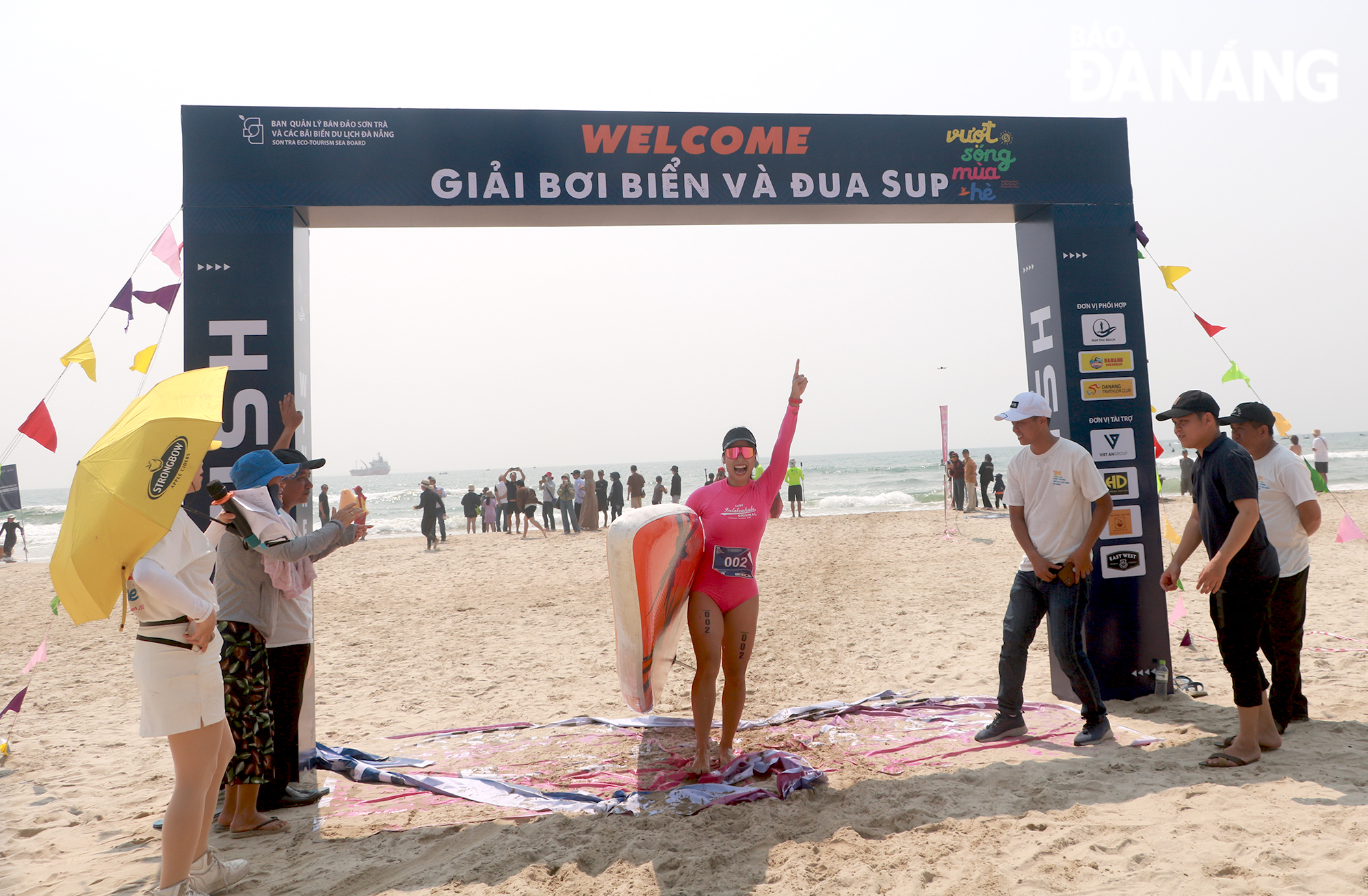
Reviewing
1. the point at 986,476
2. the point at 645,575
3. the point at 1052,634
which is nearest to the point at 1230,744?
the point at 1052,634

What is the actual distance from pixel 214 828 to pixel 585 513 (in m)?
16.2

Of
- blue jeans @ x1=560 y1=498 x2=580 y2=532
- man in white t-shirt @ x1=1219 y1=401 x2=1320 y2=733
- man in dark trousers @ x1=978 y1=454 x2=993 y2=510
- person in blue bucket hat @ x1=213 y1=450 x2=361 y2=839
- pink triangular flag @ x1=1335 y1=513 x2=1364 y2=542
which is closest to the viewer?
person in blue bucket hat @ x1=213 y1=450 x2=361 y2=839

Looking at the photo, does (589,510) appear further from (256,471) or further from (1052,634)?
(256,471)

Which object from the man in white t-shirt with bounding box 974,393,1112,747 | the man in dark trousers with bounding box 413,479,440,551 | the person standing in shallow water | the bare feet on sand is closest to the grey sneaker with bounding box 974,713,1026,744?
the man in white t-shirt with bounding box 974,393,1112,747

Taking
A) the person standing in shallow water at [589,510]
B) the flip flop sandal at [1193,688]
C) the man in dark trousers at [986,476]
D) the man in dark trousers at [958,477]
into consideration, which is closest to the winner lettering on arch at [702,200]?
the flip flop sandal at [1193,688]

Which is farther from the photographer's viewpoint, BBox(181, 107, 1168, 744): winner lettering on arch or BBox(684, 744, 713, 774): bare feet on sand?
BBox(181, 107, 1168, 744): winner lettering on arch

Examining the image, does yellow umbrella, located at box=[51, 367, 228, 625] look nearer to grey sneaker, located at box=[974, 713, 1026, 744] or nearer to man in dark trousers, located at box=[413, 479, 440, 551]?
grey sneaker, located at box=[974, 713, 1026, 744]

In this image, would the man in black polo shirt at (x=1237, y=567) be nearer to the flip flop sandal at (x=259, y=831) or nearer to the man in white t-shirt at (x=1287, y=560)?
the man in white t-shirt at (x=1287, y=560)

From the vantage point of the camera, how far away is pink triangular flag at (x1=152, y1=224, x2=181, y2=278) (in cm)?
428

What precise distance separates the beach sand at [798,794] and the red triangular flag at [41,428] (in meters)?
1.86

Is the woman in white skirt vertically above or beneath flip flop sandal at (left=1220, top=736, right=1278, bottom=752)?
above

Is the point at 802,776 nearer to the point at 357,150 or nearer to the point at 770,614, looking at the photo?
the point at 357,150

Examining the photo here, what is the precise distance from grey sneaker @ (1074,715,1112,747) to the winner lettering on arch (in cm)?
83

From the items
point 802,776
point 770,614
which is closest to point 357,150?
point 802,776
